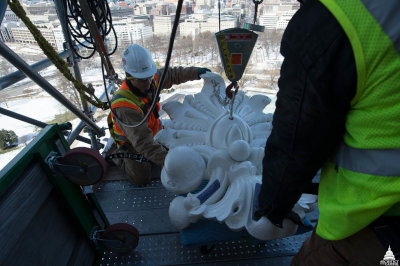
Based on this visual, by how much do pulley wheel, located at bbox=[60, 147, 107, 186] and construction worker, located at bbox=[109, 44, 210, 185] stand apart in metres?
0.89

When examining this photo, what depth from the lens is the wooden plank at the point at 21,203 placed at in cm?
Answer: 103

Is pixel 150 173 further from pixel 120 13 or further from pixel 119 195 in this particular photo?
pixel 120 13

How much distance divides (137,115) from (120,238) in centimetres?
112

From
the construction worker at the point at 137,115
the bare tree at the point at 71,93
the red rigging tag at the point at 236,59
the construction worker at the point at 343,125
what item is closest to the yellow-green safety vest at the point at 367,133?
the construction worker at the point at 343,125

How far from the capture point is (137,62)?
251 cm

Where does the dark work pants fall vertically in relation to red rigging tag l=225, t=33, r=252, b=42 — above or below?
below

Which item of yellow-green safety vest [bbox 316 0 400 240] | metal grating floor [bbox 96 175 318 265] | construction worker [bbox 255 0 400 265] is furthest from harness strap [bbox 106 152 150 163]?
yellow-green safety vest [bbox 316 0 400 240]

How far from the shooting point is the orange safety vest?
94.6 inches

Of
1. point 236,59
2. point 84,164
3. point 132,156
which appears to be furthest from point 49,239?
point 236,59

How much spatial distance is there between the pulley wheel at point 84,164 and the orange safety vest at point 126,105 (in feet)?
3.48

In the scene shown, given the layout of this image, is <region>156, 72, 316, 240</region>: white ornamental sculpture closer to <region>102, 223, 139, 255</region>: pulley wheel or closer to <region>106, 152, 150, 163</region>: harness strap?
<region>102, 223, 139, 255</region>: pulley wheel

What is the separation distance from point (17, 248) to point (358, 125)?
1.41 meters

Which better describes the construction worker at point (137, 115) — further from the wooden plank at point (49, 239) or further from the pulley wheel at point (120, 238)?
the wooden plank at point (49, 239)

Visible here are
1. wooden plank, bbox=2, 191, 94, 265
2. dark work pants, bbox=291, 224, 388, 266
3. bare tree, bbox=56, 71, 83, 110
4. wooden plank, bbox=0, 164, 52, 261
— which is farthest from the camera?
bare tree, bbox=56, 71, 83, 110
